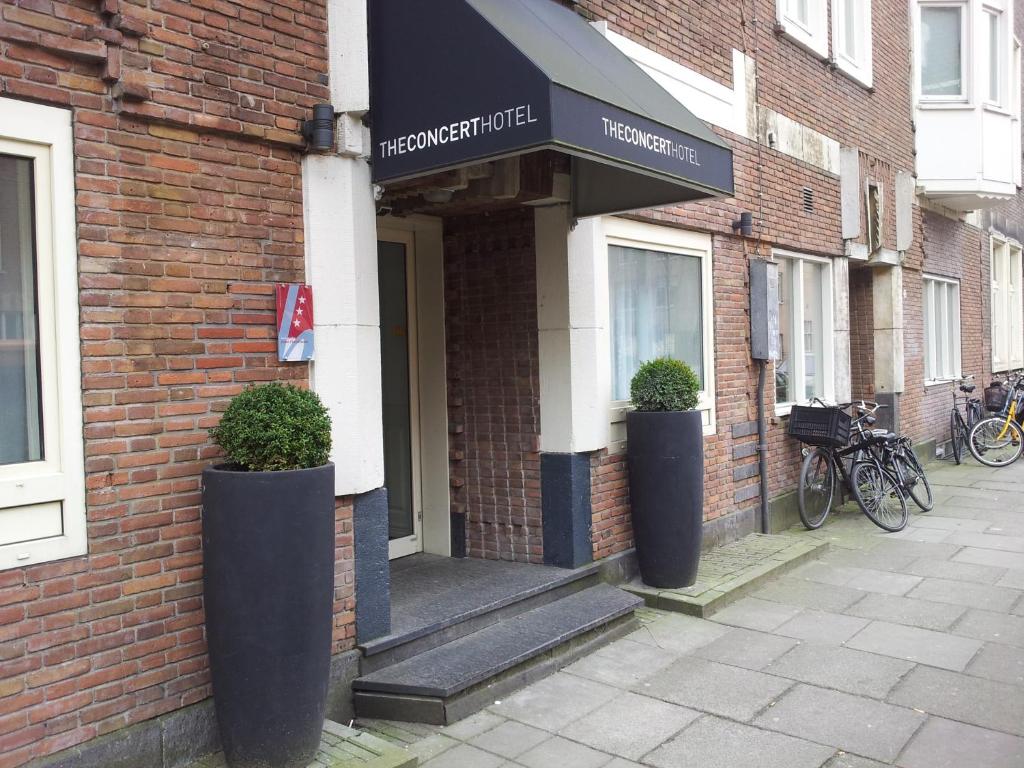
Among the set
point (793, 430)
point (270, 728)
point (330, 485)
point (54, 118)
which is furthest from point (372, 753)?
point (793, 430)

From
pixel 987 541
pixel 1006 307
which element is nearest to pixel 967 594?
pixel 987 541

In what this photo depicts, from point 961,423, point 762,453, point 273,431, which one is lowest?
point 961,423

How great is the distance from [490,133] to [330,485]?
1.77 m

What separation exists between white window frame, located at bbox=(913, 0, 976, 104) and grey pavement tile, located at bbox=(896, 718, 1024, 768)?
11.0 m

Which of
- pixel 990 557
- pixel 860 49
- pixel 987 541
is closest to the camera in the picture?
pixel 990 557

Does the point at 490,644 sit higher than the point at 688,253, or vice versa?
the point at 688,253

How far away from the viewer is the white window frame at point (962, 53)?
13.1 m

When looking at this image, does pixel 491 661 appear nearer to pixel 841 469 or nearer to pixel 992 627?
pixel 992 627

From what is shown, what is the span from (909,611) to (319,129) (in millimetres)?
5040

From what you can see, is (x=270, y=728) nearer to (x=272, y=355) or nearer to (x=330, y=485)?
(x=330, y=485)

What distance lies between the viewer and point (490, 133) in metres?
4.20

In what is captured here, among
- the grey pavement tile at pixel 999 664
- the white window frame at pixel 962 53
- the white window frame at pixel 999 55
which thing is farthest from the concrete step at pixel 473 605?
the white window frame at pixel 999 55

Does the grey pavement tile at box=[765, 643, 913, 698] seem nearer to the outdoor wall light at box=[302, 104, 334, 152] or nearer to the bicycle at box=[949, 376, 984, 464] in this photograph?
the outdoor wall light at box=[302, 104, 334, 152]

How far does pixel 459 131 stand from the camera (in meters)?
4.30
